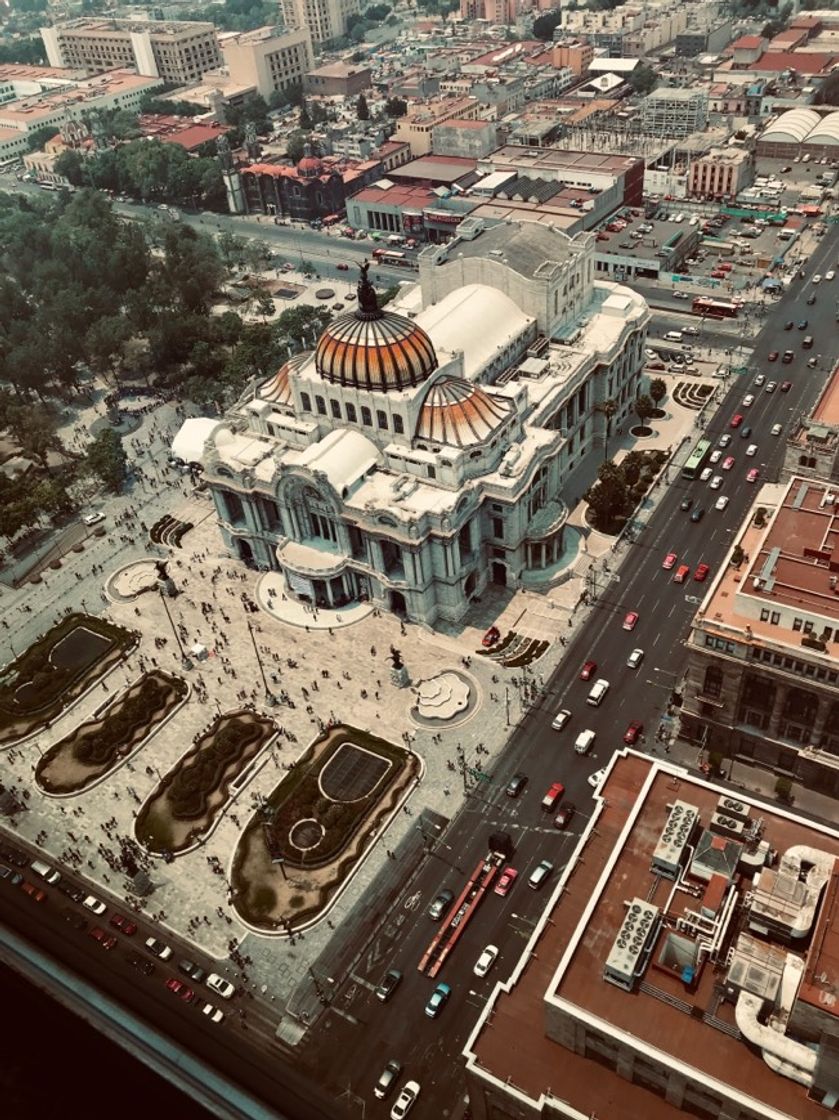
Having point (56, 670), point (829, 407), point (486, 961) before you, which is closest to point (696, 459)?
point (829, 407)

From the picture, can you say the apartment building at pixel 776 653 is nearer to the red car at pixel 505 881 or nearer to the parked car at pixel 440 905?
the red car at pixel 505 881

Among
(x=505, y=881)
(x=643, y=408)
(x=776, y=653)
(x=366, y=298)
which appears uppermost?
(x=366, y=298)

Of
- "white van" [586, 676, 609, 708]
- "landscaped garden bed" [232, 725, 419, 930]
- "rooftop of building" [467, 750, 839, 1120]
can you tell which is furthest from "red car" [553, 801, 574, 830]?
"rooftop of building" [467, 750, 839, 1120]

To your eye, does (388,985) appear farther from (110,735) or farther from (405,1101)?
(110,735)

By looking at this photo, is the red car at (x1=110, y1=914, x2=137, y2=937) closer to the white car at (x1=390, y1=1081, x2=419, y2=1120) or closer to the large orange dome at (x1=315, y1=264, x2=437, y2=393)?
the white car at (x1=390, y1=1081, x2=419, y2=1120)

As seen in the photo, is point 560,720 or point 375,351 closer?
point 560,720

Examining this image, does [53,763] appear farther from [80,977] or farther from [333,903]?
[333,903]
